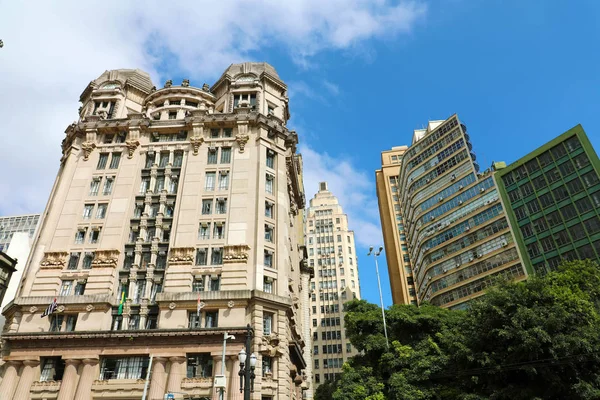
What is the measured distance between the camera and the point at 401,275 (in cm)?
9031

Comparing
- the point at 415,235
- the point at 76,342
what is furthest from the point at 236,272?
the point at 415,235

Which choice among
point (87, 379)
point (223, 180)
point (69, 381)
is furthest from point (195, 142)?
point (69, 381)

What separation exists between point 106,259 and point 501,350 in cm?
3326

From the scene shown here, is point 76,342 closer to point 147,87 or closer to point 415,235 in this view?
point 147,87

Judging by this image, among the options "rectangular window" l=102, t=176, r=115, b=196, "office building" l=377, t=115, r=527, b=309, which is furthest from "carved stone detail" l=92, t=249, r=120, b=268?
"office building" l=377, t=115, r=527, b=309

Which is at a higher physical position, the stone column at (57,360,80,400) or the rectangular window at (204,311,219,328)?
the rectangular window at (204,311,219,328)

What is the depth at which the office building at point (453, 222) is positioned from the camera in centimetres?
5616

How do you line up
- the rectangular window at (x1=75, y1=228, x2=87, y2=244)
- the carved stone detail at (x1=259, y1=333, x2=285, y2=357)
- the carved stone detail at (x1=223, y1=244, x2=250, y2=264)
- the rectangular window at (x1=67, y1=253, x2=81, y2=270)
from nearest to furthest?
the carved stone detail at (x1=259, y1=333, x2=285, y2=357) → the carved stone detail at (x1=223, y1=244, x2=250, y2=264) → the rectangular window at (x1=67, y1=253, x2=81, y2=270) → the rectangular window at (x1=75, y1=228, x2=87, y2=244)

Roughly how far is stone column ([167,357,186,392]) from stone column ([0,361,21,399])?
12.4 metres

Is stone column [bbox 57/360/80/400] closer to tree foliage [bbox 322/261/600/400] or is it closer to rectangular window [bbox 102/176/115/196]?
rectangular window [bbox 102/176/115/196]

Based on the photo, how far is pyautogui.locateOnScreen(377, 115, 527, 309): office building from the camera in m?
56.2

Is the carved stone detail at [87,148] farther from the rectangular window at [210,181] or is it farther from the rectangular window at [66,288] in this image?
the rectangular window at [66,288]

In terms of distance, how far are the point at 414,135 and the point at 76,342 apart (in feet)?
249

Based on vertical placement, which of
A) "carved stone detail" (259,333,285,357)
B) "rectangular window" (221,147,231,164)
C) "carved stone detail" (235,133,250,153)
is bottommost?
"carved stone detail" (259,333,285,357)
